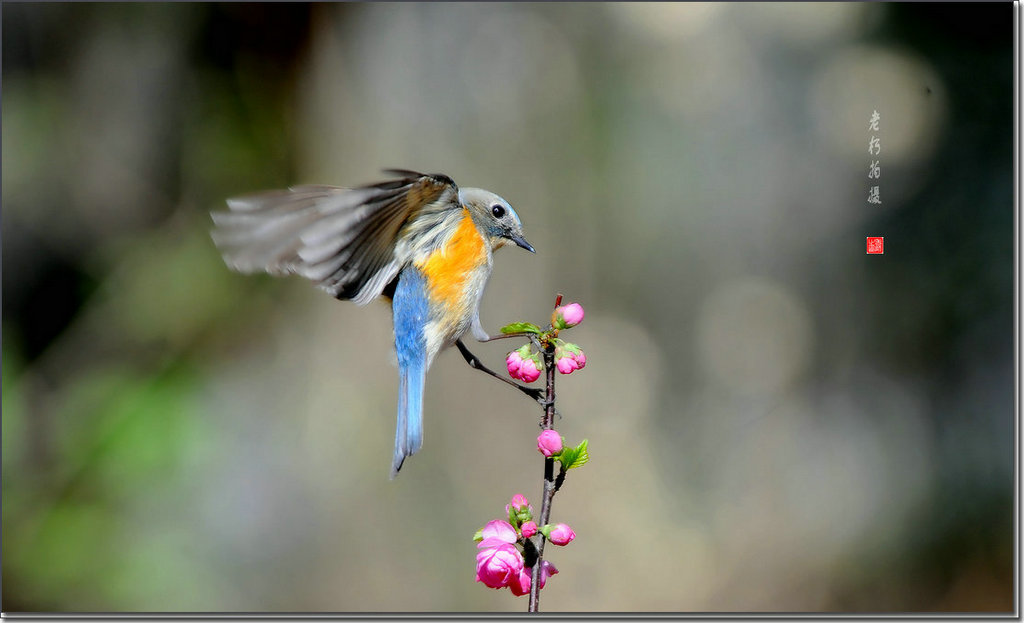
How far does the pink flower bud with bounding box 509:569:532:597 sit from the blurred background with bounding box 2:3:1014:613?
2.55 metres

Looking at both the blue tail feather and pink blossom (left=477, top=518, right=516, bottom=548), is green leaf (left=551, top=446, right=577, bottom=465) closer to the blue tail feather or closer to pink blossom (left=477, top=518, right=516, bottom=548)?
pink blossom (left=477, top=518, right=516, bottom=548)

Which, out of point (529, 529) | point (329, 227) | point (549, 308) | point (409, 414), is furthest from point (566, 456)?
point (549, 308)

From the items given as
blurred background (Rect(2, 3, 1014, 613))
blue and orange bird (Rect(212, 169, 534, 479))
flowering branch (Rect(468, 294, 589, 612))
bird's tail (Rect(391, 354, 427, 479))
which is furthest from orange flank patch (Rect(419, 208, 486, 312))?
blurred background (Rect(2, 3, 1014, 613))

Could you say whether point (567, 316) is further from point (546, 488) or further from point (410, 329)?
point (410, 329)

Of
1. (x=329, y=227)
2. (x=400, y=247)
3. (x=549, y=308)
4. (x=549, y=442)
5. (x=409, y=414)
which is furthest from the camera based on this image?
(x=549, y=308)

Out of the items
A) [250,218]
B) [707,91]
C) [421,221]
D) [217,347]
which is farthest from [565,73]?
[250,218]

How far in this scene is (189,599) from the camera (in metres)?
3.86

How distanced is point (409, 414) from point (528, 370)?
387 millimetres

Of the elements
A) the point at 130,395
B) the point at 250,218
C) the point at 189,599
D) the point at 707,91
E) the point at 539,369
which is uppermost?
the point at 707,91

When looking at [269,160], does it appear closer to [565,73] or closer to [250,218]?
[565,73]

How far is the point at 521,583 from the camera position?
1224 millimetres

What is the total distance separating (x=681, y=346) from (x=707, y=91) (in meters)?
1.33

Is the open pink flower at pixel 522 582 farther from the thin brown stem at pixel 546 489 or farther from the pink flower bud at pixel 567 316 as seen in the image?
the pink flower bud at pixel 567 316

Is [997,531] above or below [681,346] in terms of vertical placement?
below
